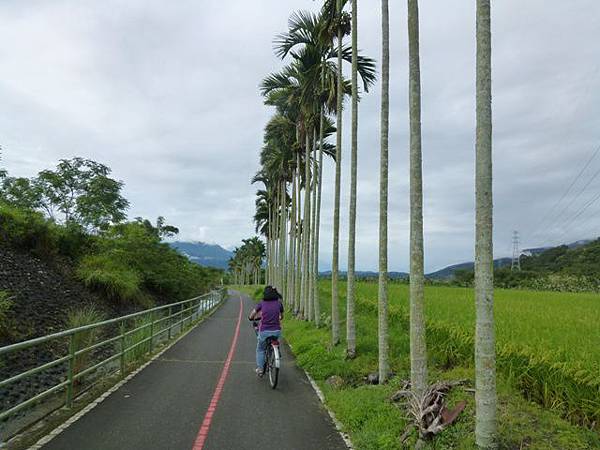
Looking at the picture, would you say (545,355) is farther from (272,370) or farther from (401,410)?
(272,370)

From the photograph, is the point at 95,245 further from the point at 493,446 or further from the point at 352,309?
the point at 493,446

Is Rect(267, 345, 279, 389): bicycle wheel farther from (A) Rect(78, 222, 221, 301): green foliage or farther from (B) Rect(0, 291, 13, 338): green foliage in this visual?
(A) Rect(78, 222, 221, 301): green foliage

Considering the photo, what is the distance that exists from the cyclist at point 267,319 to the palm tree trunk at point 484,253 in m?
5.67

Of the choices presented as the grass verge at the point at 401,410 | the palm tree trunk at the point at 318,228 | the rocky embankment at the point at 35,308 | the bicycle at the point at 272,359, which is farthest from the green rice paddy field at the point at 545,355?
the rocky embankment at the point at 35,308

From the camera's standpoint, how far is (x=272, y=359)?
976 cm

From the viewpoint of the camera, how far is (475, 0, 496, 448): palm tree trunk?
517cm

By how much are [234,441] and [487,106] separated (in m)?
5.16

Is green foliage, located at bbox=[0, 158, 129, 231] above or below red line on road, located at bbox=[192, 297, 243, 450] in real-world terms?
above

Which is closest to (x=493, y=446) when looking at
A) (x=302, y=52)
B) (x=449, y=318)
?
(x=449, y=318)

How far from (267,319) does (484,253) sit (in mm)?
6062

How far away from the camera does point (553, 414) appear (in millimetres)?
5977

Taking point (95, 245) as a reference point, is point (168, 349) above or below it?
below

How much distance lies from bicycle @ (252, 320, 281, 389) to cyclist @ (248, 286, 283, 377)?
89 mm

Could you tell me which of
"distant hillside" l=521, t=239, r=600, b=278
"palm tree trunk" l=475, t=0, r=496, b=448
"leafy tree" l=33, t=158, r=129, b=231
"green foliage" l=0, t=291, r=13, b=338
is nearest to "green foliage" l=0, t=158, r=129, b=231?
"leafy tree" l=33, t=158, r=129, b=231
